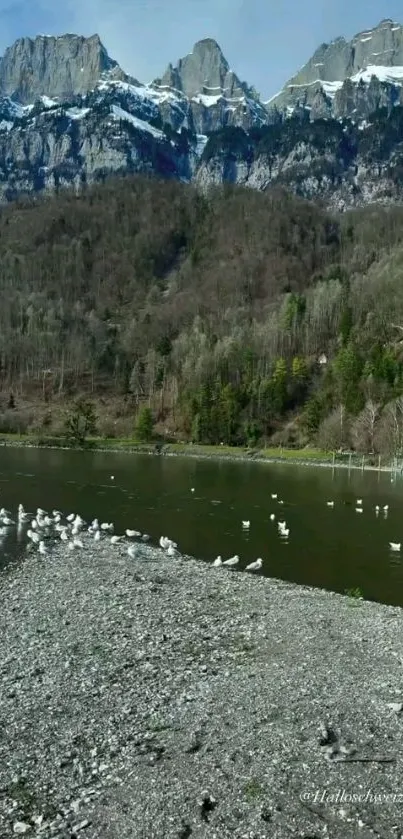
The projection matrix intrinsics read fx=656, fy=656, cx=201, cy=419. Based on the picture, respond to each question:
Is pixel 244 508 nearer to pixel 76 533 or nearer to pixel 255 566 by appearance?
pixel 76 533

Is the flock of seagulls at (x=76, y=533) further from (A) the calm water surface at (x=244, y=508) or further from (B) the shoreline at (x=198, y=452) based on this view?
(B) the shoreline at (x=198, y=452)

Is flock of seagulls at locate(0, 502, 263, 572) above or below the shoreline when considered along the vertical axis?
below

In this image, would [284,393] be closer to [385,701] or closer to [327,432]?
[327,432]

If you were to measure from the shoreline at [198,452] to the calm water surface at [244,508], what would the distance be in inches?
359

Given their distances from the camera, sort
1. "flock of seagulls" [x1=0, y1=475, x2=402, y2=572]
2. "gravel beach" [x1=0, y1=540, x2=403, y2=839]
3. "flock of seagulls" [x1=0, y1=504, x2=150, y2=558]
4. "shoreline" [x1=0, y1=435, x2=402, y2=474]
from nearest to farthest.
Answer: "gravel beach" [x1=0, y1=540, x2=403, y2=839] → "flock of seagulls" [x1=0, y1=475, x2=402, y2=572] → "flock of seagulls" [x1=0, y1=504, x2=150, y2=558] → "shoreline" [x1=0, y1=435, x2=402, y2=474]

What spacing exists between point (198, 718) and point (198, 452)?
4337 inches

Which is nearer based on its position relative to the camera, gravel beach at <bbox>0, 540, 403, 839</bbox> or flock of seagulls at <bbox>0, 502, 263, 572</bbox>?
gravel beach at <bbox>0, 540, 403, 839</bbox>

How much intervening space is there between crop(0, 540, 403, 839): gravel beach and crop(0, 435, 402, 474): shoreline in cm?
8353

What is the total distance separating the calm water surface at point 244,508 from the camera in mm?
36062

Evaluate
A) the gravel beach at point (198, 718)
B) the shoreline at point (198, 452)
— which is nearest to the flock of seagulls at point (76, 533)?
the gravel beach at point (198, 718)

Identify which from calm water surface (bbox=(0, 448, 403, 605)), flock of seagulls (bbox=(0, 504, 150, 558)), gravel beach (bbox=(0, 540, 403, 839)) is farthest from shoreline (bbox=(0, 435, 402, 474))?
gravel beach (bbox=(0, 540, 403, 839))

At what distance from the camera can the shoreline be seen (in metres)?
110

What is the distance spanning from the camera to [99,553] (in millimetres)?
36844

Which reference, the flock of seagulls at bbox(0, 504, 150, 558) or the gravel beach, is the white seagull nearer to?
the gravel beach
